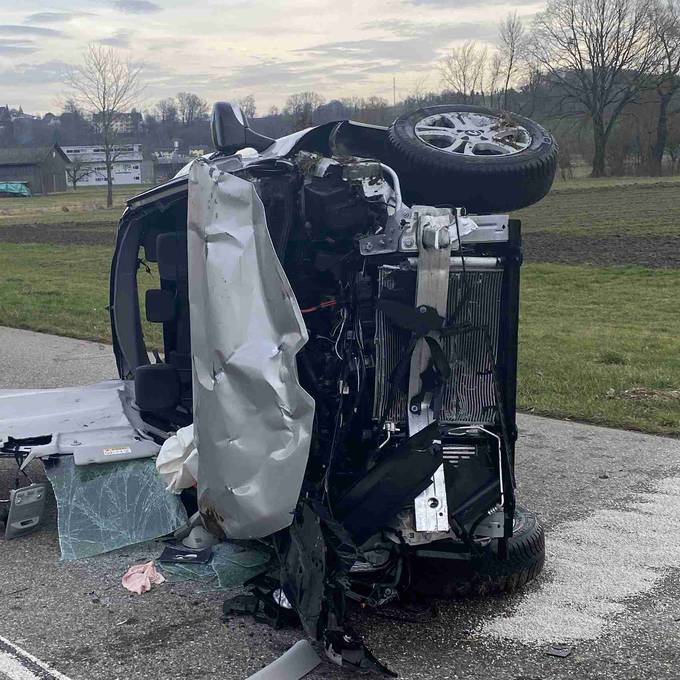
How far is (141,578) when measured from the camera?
161 inches

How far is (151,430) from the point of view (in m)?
5.00

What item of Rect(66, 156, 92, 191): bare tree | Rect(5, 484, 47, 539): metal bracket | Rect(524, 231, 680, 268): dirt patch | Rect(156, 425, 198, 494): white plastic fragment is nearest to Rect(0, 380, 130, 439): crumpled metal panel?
Rect(5, 484, 47, 539): metal bracket

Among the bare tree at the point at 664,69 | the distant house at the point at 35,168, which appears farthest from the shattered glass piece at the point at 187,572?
the distant house at the point at 35,168

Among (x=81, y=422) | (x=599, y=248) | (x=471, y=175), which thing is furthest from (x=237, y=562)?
(x=599, y=248)

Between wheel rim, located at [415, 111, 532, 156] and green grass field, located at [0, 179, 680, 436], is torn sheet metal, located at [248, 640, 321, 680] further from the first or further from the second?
green grass field, located at [0, 179, 680, 436]

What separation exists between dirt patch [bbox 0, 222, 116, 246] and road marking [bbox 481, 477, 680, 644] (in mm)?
21822

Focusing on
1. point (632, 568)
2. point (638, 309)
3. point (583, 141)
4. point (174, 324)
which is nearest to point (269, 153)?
point (174, 324)

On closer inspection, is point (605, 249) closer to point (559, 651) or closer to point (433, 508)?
point (559, 651)

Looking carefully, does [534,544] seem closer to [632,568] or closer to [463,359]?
[632,568]

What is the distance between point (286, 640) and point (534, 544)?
126 cm

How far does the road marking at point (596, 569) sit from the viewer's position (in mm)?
3699

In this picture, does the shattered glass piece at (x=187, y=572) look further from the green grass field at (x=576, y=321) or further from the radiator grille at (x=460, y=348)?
the green grass field at (x=576, y=321)

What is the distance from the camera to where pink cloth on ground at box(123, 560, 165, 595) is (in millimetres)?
4016

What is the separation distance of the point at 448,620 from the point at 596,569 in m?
0.93
